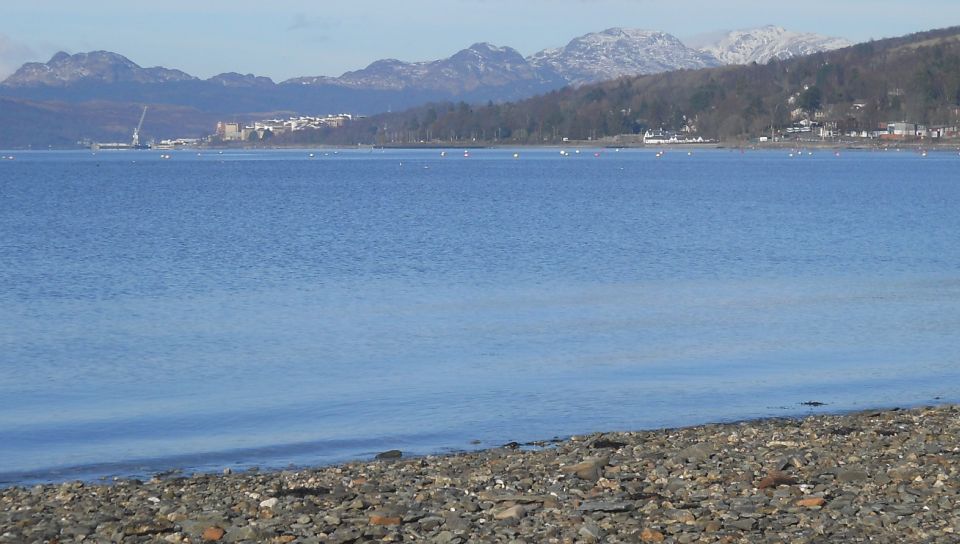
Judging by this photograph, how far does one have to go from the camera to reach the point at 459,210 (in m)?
62.4

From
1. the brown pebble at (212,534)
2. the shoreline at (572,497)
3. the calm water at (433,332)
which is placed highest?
the brown pebble at (212,534)

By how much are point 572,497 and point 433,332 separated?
40.0ft

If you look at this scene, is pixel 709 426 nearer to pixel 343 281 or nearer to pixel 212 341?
pixel 212 341

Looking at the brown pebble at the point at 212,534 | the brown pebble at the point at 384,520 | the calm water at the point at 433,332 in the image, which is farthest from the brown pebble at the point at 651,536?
the calm water at the point at 433,332

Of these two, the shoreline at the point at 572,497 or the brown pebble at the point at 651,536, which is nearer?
the brown pebble at the point at 651,536

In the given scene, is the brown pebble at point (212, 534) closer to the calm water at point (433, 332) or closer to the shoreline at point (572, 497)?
the shoreline at point (572, 497)

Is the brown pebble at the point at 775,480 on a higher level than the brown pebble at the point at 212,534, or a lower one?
lower

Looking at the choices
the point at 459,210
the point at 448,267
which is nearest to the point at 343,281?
the point at 448,267

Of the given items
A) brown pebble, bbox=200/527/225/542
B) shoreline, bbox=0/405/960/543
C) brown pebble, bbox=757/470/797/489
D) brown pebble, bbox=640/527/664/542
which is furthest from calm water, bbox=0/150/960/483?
brown pebble, bbox=640/527/664/542

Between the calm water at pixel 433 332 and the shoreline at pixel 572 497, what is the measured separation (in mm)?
1751

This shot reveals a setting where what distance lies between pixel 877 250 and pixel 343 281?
17536mm

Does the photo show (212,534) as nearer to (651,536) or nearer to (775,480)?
(651,536)

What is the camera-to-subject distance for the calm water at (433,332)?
15.0m

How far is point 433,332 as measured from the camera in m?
22.3
